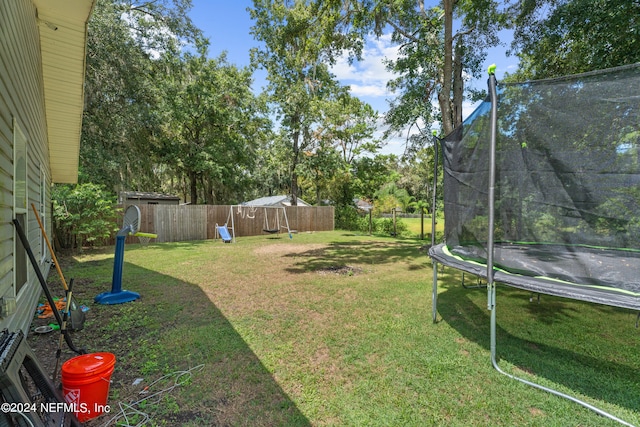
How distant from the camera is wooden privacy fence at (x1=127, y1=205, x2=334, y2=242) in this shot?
10.8 meters

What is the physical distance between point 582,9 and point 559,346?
5.38 m

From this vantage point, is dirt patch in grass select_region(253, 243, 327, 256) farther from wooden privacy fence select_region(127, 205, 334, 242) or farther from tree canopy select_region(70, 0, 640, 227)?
tree canopy select_region(70, 0, 640, 227)

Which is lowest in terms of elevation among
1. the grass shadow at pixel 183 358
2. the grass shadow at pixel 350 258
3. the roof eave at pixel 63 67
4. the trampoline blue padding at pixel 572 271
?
the grass shadow at pixel 350 258

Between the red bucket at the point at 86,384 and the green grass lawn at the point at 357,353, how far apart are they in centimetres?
11

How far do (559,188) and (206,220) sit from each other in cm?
1184

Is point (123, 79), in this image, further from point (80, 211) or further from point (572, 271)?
point (572, 271)

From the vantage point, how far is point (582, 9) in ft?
15.8

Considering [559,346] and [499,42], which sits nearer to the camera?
[559,346]

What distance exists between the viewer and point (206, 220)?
12.1 metres

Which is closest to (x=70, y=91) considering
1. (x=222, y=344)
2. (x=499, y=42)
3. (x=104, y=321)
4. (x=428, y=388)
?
(x=104, y=321)

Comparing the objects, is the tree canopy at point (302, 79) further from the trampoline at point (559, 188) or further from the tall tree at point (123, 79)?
the trampoline at point (559, 188)

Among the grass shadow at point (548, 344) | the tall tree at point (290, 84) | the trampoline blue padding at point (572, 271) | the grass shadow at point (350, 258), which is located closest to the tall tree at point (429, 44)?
the grass shadow at point (350, 258)

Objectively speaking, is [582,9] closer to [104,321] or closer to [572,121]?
[572,121]

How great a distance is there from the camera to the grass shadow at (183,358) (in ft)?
6.22
